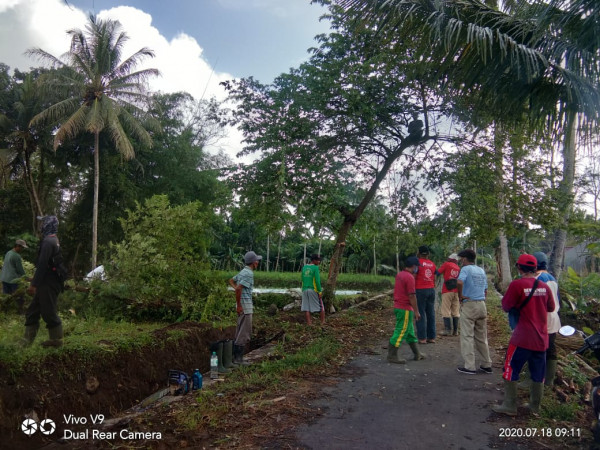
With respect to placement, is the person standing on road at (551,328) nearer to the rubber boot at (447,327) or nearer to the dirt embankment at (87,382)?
the rubber boot at (447,327)

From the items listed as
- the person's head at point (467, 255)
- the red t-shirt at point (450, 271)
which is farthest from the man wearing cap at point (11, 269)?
the red t-shirt at point (450, 271)

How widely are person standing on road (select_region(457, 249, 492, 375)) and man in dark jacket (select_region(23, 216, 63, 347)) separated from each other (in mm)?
5986

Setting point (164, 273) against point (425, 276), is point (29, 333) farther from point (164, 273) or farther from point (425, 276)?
point (425, 276)

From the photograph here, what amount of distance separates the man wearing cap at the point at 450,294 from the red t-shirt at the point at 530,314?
420cm

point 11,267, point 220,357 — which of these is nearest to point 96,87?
point 11,267

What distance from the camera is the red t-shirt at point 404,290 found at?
24.3 ft

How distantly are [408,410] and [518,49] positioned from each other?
468 centimetres

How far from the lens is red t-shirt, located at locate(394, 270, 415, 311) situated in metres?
7.42

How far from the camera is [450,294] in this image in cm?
978

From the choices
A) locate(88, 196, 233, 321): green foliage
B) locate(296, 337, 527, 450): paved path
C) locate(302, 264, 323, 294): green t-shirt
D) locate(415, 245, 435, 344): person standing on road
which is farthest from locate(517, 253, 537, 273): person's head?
locate(88, 196, 233, 321): green foliage

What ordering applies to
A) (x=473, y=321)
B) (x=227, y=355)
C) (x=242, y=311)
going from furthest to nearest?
(x=242, y=311) < (x=227, y=355) < (x=473, y=321)

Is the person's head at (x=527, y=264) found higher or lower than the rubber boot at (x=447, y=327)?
higher

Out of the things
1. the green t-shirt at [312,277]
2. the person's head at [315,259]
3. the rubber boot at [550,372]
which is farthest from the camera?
the person's head at [315,259]

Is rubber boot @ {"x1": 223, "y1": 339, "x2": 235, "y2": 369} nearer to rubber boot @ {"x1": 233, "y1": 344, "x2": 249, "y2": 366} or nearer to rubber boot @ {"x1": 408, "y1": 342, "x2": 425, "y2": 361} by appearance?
rubber boot @ {"x1": 233, "y1": 344, "x2": 249, "y2": 366}
